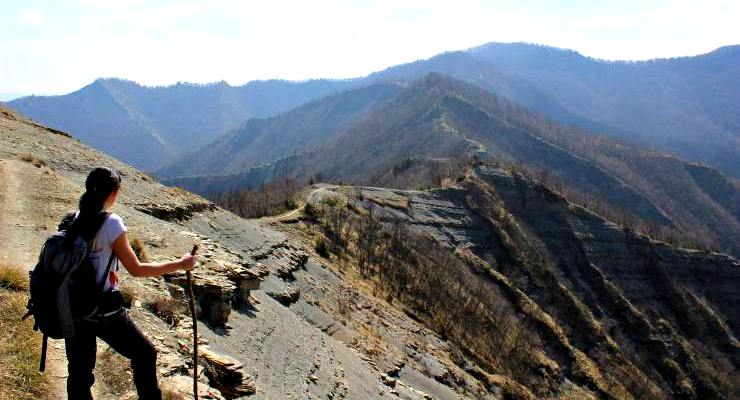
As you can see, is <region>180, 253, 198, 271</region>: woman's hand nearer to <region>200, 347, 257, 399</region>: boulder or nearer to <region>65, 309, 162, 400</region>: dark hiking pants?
<region>65, 309, 162, 400</region>: dark hiking pants

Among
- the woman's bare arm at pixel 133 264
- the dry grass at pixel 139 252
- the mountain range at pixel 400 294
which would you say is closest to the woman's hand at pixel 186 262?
the woman's bare arm at pixel 133 264

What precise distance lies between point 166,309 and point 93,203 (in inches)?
303

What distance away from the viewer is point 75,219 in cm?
726

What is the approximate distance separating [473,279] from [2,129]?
68.9m

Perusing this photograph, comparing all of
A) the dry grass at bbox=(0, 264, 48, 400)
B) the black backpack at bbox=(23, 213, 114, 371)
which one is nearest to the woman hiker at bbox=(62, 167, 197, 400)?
the black backpack at bbox=(23, 213, 114, 371)

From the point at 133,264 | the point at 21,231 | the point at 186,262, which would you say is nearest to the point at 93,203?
the point at 133,264

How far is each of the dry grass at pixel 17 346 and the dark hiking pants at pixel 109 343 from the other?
167 centimetres

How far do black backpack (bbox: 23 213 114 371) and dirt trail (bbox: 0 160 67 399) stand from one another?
268 cm

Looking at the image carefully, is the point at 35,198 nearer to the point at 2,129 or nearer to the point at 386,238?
the point at 2,129

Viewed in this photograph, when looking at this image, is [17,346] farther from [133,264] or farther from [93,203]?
[93,203]

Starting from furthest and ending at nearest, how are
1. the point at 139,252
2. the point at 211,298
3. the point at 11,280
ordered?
1. the point at 211,298
2. the point at 139,252
3. the point at 11,280

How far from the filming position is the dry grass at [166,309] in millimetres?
14127

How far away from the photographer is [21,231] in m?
16.6

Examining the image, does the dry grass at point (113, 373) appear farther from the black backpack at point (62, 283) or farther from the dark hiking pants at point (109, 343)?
the black backpack at point (62, 283)
